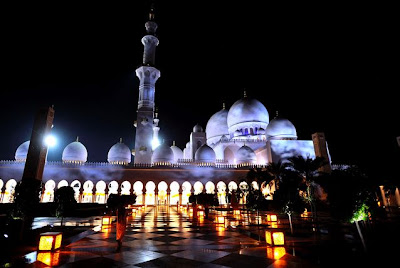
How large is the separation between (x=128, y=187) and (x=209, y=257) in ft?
67.0

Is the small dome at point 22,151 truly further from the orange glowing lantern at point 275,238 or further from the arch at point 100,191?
the orange glowing lantern at point 275,238

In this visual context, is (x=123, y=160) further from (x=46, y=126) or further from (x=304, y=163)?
(x=304, y=163)

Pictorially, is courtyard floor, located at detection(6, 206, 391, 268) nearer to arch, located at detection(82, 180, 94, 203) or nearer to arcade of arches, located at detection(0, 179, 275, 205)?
arcade of arches, located at detection(0, 179, 275, 205)

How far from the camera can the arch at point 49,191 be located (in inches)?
879

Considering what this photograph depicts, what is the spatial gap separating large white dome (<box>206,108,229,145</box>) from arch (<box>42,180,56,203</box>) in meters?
18.6

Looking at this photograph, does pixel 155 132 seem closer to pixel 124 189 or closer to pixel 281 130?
pixel 124 189

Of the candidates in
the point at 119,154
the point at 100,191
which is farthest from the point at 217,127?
the point at 100,191

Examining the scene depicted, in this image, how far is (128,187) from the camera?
23.0 meters

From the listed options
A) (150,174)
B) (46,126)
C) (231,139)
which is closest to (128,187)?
(150,174)

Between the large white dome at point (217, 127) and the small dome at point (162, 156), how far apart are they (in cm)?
800

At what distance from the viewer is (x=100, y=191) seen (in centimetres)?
2341

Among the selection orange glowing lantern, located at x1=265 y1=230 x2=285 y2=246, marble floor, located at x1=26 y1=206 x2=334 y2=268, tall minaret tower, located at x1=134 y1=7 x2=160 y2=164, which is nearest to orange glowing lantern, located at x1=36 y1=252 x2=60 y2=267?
marble floor, located at x1=26 y1=206 x2=334 y2=268

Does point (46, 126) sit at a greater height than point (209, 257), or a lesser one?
greater

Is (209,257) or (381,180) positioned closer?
(209,257)
